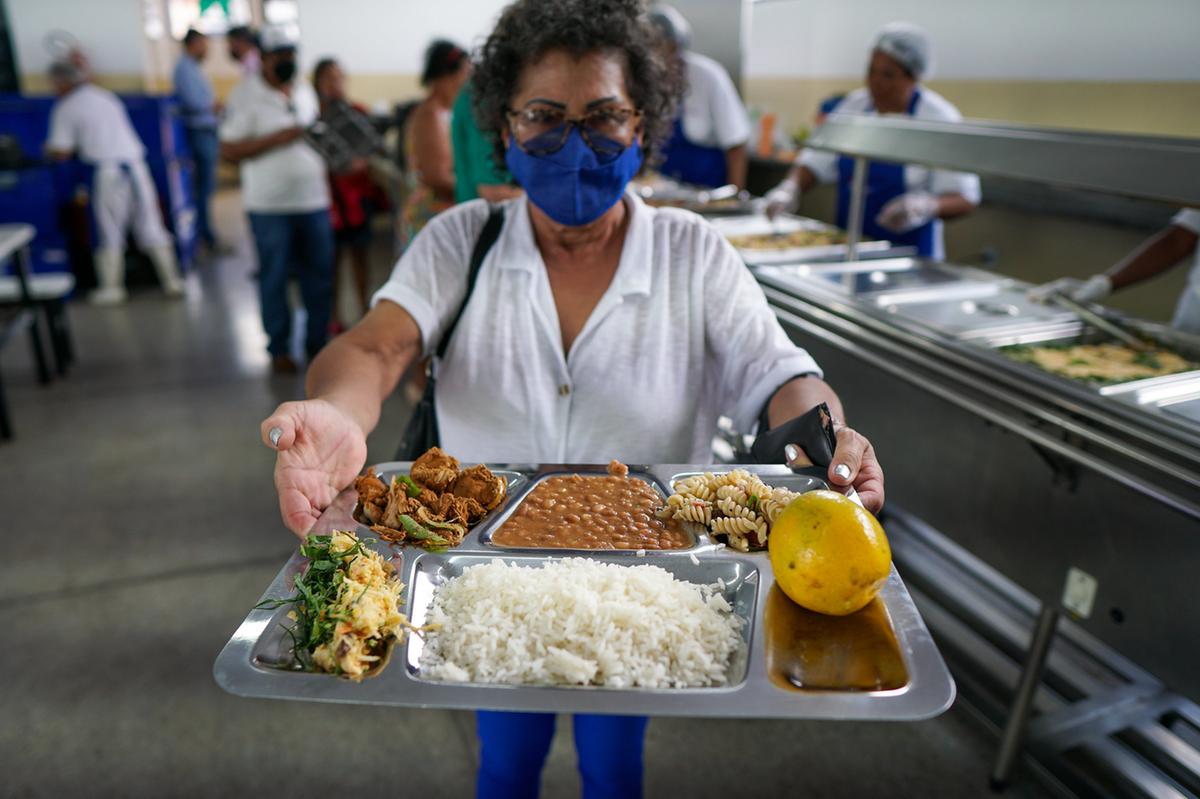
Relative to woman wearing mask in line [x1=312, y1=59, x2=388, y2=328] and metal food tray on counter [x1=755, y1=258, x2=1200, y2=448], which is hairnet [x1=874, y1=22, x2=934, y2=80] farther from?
woman wearing mask in line [x1=312, y1=59, x2=388, y2=328]

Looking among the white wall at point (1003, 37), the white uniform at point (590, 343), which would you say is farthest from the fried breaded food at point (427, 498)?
the white wall at point (1003, 37)

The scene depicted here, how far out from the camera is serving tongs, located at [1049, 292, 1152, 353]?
220 centimetres

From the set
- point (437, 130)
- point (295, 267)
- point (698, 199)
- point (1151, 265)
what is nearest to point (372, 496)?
point (1151, 265)

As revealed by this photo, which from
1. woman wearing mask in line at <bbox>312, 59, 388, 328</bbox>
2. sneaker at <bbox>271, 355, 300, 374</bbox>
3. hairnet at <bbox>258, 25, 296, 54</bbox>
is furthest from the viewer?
woman wearing mask in line at <bbox>312, 59, 388, 328</bbox>

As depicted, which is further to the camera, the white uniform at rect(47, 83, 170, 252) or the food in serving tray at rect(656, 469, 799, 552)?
the white uniform at rect(47, 83, 170, 252)

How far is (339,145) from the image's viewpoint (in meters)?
4.82

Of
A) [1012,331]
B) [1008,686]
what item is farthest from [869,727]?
[1012,331]

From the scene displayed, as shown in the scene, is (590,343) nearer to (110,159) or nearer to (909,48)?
(909,48)

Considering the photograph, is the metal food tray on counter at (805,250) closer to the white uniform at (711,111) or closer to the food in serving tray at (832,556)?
the white uniform at (711,111)

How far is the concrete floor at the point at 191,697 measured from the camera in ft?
7.09

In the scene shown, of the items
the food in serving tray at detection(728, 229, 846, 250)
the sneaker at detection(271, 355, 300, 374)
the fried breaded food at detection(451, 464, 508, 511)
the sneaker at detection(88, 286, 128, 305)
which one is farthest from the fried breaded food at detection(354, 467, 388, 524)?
the sneaker at detection(88, 286, 128, 305)

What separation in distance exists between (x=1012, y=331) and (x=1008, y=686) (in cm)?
104

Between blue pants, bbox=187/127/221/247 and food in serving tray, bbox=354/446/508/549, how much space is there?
8164 mm

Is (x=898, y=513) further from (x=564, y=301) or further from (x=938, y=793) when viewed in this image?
(x=564, y=301)
